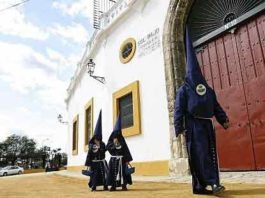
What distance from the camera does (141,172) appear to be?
8.25m

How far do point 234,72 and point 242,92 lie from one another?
0.52m

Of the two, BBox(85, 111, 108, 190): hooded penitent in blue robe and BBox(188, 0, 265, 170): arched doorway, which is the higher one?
BBox(188, 0, 265, 170): arched doorway

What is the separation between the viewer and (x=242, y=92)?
6.24 meters

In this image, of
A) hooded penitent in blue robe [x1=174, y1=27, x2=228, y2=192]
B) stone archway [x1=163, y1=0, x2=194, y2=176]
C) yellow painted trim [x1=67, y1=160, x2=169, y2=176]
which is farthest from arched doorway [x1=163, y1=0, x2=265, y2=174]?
hooded penitent in blue robe [x1=174, y1=27, x2=228, y2=192]

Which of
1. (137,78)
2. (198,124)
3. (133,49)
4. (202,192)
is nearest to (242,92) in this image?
(198,124)

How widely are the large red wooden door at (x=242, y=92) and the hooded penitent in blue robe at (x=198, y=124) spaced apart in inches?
98.8

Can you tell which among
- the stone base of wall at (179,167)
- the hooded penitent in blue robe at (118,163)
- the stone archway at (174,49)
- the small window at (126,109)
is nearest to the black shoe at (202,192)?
the hooded penitent in blue robe at (118,163)

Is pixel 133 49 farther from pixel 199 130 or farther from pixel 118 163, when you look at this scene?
pixel 199 130

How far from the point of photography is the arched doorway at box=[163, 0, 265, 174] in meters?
5.91

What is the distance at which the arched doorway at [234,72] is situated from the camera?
19.4ft

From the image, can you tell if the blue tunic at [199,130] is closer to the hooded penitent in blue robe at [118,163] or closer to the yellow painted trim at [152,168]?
the hooded penitent in blue robe at [118,163]

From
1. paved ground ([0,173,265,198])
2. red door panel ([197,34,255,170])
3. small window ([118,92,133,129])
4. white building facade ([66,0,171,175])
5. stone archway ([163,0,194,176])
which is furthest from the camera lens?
small window ([118,92,133,129])

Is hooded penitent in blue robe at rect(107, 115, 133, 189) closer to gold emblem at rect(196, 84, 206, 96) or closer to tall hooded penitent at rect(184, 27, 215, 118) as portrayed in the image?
tall hooded penitent at rect(184, 27, 215, 118)

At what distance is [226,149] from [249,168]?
2.24 feet
